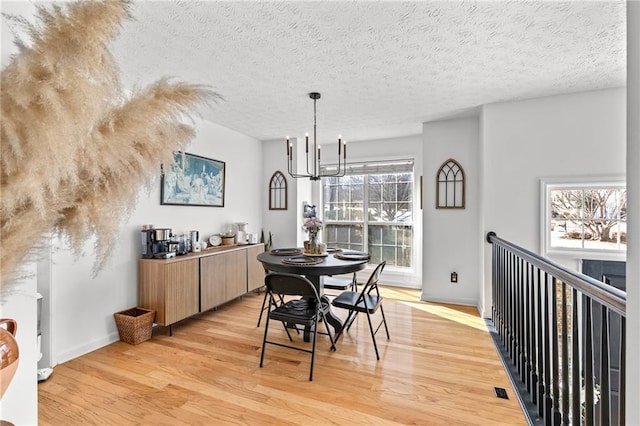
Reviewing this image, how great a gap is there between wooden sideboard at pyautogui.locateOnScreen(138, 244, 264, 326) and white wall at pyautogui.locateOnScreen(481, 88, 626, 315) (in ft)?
10.1

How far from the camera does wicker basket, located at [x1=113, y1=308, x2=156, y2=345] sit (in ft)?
9.32

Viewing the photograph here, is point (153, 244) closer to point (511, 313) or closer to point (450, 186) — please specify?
point (511, 313)

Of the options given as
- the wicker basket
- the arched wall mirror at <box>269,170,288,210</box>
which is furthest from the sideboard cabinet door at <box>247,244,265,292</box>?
the wicker basket

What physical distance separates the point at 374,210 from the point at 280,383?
3.63 meters

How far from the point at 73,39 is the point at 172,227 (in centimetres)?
346

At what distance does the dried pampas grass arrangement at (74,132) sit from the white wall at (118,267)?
112 centimetres

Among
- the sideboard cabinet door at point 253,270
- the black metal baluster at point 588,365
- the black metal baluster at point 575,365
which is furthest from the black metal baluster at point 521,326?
the sideboard cabinet door at point 253,270

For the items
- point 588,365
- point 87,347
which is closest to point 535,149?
point 588,365

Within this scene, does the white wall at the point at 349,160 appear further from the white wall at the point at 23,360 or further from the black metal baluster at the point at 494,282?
the white wall at the point at 23,360

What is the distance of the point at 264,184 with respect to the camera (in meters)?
5.32

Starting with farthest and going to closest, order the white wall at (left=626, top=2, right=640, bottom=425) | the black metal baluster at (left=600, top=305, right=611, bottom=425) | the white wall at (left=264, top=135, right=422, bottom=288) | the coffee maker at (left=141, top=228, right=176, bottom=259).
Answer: the white wall at (left=264, top=135, right=422, bottom=288) < the coffee maker at (left=141, top=228, right=176, bottom=259) < the black metal baluster at (left=600, top=305, right=611, bottom=425) < the white wall at (left=626, top=2, right=640, bottom=425)

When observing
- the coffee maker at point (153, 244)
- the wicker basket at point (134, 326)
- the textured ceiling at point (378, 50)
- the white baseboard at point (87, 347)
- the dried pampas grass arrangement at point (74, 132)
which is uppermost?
the textured ceiling at point (378, 50)

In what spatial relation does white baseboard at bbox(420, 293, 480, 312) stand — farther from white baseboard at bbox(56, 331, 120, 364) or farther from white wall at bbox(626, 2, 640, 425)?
white baseboard at bbox(56, 331, 120, 364)

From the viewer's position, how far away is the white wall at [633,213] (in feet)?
2.50
